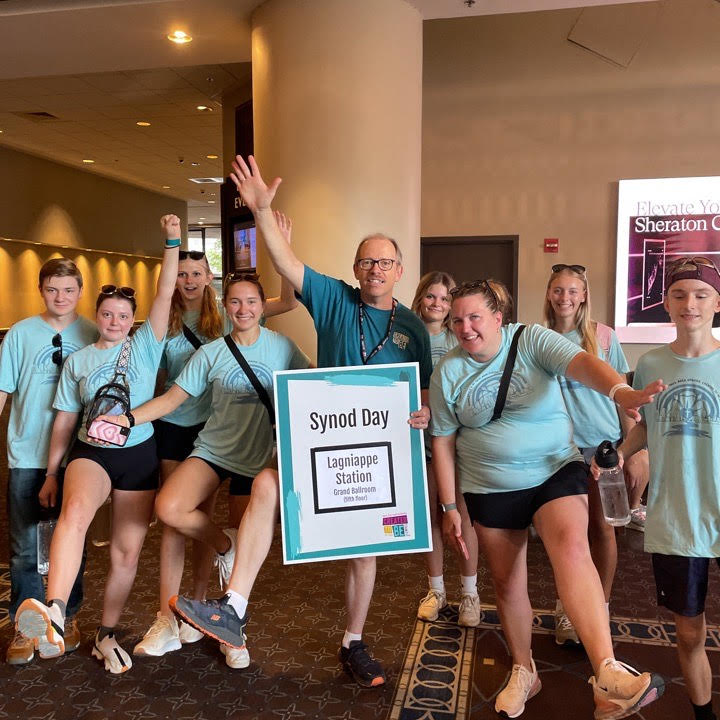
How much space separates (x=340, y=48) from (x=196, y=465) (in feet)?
11.4

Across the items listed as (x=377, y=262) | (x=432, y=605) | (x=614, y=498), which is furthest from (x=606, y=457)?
(x=432, y=605)

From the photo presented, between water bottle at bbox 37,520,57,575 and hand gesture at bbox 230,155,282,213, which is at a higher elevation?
hand gesture at bbox 230,155,282,213

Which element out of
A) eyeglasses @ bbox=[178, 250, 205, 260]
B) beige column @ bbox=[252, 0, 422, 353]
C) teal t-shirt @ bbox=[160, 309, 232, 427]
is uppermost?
beige column @ bbox=[252, 0, 422, 353]

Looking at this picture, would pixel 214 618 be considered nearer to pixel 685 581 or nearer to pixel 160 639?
pixel 160 639

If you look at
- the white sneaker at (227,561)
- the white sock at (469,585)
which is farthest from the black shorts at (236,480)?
the white sock at (469,585)

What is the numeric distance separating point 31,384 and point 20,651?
114 cm

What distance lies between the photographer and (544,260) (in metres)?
7.91

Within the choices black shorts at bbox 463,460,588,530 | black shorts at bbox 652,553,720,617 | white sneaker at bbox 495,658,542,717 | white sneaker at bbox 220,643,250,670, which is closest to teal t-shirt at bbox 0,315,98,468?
white sneaker at bbox 220,643,250,670

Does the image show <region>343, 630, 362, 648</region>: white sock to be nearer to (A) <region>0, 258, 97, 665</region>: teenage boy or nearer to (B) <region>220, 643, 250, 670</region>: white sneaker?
(B) <region>220, 643, 250, 670</region>: white sneaker

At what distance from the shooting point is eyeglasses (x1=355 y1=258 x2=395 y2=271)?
8.93ft

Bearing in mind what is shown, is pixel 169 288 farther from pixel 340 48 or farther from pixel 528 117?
pixel 528 117

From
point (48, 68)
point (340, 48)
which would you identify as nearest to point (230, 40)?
point (340, 48)

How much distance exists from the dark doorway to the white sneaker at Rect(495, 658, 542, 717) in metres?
5.66

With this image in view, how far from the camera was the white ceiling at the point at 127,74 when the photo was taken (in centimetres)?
545
